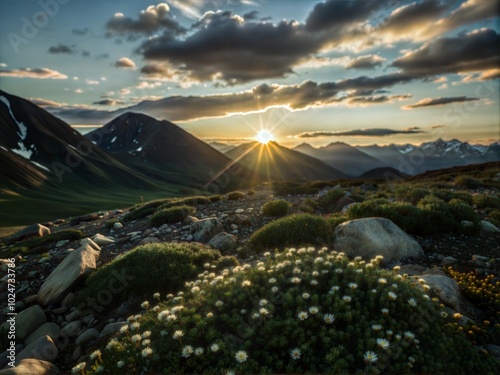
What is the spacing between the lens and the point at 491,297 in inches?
259

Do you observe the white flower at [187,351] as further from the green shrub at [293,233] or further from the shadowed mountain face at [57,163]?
the shadowed mountain face at [57,163]

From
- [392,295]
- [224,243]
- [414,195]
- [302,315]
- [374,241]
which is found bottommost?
[224,243]

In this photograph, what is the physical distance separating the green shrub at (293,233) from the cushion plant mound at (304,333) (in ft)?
15.5

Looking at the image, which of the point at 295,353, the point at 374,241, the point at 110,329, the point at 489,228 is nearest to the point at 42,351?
the point at 110,329

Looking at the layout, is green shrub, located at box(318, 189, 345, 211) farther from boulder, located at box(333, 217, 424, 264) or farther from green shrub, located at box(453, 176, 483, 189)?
green shrub, located at box(453, 176, 483, 189)

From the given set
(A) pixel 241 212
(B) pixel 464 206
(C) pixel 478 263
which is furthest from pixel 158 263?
(B) pixel 464 206

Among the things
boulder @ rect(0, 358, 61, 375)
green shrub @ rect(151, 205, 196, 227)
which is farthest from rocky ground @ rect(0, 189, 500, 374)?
green shrub @ rect(151, 205, 196, 227)

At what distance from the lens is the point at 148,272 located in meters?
8.49

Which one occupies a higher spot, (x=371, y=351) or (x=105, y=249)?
(x=371, y=351)

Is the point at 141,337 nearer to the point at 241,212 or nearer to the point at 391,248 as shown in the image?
the point at 391,248

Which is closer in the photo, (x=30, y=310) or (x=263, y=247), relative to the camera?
(x=30, y=310)

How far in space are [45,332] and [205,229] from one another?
669cm

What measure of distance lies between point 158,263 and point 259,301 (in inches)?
180

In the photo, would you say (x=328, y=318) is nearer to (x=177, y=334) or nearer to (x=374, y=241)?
(x=177, y=334)
